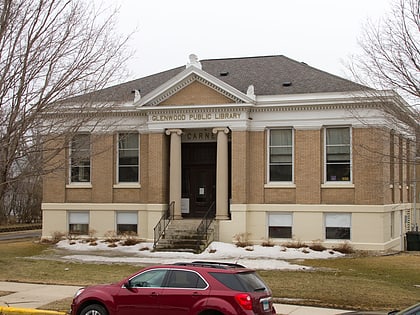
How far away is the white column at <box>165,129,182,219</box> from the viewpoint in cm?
3075

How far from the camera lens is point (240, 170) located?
2994 centimetres

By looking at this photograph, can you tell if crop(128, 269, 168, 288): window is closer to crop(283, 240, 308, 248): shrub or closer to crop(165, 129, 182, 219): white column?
crop(283, 240, 308, 248): shrub

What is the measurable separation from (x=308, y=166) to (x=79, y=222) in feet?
41.3

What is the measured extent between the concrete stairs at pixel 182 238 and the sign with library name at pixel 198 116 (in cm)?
501

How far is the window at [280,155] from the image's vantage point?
30078 millimetres

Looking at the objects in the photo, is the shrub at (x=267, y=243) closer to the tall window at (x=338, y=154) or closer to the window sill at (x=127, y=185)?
the tall window at (x=338, y=154)

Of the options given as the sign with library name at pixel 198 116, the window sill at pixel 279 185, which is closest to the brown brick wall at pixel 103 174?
the sign with library name at pixel 198 116

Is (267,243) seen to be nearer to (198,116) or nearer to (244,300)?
(198,116)

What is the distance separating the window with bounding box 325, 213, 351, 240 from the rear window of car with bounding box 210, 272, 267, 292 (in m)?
18.3

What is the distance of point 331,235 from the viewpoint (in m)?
29.2

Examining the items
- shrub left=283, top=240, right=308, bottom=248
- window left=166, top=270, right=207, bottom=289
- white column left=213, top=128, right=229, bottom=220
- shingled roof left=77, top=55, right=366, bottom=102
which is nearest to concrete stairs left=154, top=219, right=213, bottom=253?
white column left=213, top=128, right=229, bottom=220

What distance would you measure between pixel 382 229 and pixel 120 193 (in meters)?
13.3

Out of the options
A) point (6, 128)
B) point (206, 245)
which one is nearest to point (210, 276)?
point (6, 128)

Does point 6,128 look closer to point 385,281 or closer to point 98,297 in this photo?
point 98,297
